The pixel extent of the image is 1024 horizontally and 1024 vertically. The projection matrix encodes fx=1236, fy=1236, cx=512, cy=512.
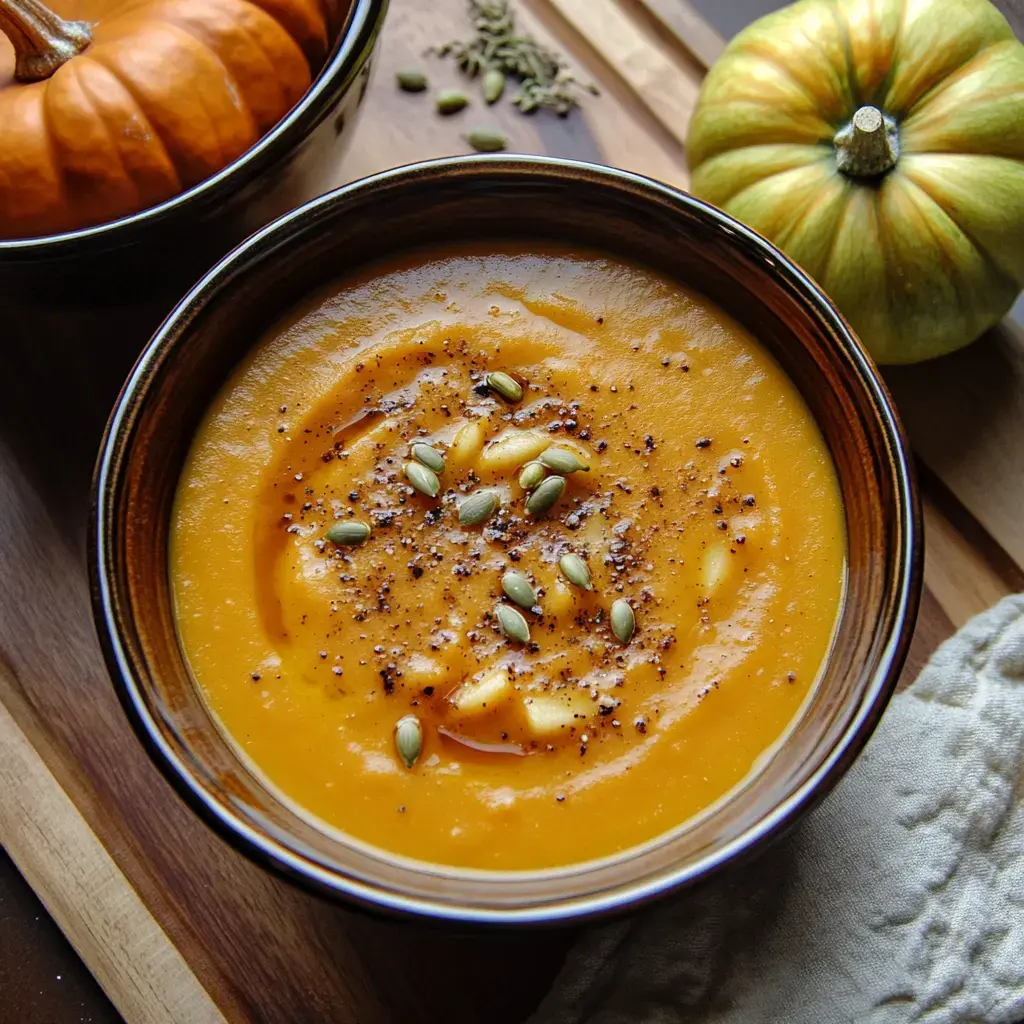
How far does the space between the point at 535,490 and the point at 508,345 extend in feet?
0.65

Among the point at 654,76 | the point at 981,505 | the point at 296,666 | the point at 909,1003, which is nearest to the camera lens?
the point at 296,666

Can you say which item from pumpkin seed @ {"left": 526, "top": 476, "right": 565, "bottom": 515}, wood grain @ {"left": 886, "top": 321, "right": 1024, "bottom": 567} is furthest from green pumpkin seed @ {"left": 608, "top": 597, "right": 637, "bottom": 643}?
wood grain @ {"left": 886, "top": 321, "right": 1024, "bottom": 567}

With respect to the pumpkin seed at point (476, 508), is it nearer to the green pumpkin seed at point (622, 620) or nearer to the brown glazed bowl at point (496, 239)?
the green pumpkin seed at point (622, 620)

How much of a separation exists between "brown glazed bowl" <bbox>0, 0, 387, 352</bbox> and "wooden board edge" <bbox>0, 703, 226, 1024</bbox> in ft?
2.05

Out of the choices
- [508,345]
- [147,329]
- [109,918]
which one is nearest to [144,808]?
[109,918]

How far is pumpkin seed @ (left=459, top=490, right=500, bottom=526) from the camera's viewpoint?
1.48m

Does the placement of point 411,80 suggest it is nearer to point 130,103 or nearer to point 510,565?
point 130,103

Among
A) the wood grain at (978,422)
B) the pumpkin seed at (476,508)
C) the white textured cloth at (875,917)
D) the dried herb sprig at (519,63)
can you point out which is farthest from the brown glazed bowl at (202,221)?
the white textured cloth at (875,917)

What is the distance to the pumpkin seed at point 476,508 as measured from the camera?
4.84ft

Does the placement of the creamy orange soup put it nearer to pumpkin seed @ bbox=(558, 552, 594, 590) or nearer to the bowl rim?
pumpkin seed @ bbox=(558, 552, 594, 590)

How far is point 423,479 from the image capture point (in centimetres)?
147

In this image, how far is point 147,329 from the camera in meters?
1.80

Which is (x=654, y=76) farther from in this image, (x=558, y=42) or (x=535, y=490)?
(x=535, y=490)

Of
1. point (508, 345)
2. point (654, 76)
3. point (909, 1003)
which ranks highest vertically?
point (654, 76)
